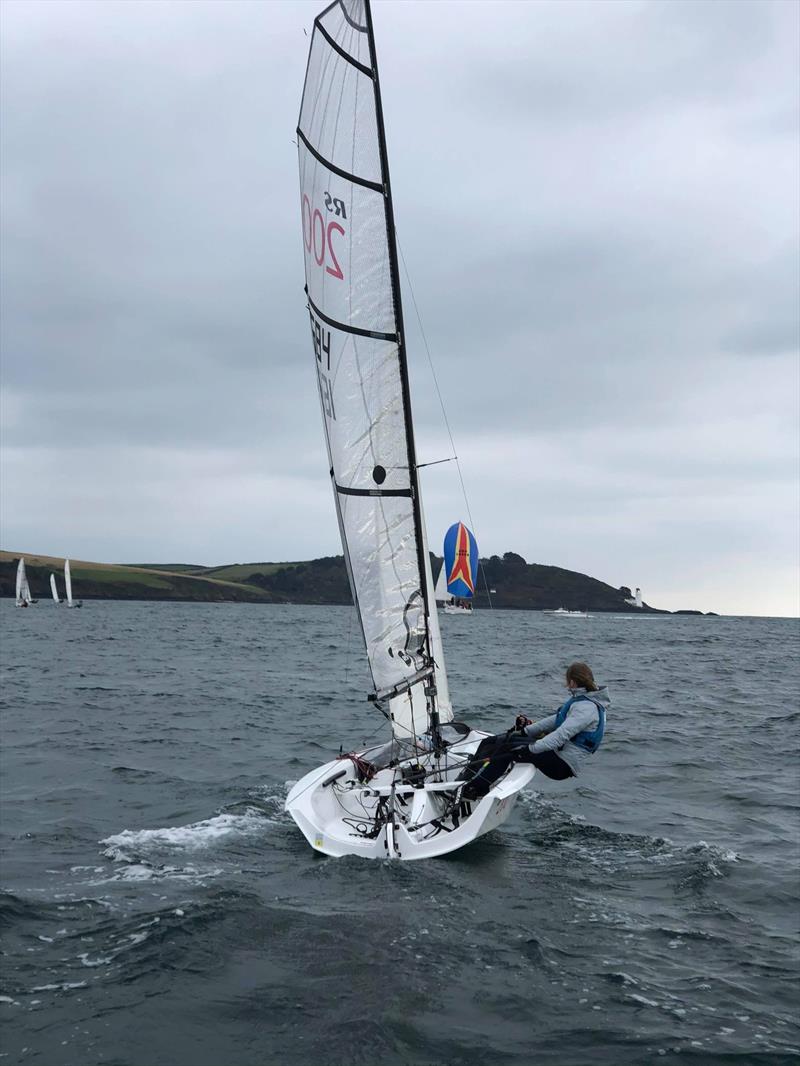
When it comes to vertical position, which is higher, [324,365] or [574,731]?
[324,365]

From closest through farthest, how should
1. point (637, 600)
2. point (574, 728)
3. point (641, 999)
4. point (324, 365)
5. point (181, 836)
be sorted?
1. point (641, 999)
2. point (574, 728)
3. point (181, 836)
4. point (324, 365)
5. point (637, 600)

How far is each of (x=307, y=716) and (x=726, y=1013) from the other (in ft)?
54.6

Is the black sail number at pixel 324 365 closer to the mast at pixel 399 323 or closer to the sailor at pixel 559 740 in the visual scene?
the mast at pixel 399 323

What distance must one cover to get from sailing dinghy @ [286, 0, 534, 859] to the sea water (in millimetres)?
1868

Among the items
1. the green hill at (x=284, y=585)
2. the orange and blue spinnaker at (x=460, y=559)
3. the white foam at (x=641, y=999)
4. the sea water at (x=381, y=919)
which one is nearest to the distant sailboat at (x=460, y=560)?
the orange and blue spinnaker at (x=460, y=559)

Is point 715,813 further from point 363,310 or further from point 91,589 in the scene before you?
point 91,589

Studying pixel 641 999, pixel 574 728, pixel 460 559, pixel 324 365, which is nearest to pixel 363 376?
pixel 324 365

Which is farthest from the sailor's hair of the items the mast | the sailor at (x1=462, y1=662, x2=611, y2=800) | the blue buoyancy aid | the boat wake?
the boat wake

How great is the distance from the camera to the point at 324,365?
38.9ft

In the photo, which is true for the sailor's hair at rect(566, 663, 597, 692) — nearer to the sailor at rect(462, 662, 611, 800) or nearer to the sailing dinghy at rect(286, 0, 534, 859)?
the sailor at rect(462, 662, 611, 800)

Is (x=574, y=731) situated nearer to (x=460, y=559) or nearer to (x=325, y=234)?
(x=325, y=234)

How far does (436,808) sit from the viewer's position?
34.7ft

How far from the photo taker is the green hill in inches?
5684

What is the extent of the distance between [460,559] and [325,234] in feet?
145
